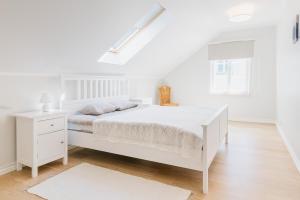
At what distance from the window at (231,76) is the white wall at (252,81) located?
0.14 meters

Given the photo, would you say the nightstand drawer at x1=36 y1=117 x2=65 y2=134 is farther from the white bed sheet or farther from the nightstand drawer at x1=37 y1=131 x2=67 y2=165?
the white bed sheet

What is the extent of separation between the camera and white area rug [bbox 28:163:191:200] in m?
1.97

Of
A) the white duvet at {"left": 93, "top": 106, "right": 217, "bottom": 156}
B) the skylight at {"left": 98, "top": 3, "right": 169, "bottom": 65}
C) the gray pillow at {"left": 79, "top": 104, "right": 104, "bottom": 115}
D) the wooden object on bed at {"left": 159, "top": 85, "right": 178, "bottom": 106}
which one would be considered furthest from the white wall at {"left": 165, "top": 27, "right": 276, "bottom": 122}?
the gray pillow at {"left": 79, "top": 104, "right": 104, "bottom": 115}

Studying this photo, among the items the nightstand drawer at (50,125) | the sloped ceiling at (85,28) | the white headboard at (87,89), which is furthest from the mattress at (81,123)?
the sloped ceiling at (85,28)

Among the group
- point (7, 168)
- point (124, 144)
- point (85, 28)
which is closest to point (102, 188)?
point (124, 144)

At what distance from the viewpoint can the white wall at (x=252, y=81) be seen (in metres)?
5.23

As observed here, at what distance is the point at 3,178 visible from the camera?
7.73ft

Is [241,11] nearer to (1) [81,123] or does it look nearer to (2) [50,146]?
(1) [81,123]

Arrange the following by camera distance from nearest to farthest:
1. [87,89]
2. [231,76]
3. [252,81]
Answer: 1. [87,89]
2. [252,81]
3. [231,76]

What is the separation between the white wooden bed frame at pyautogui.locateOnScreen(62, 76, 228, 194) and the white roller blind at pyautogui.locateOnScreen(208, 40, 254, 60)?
2.68m

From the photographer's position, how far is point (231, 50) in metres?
5.51

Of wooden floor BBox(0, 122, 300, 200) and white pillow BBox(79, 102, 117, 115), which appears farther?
white pillow BBox(79, 102, 117, 115)

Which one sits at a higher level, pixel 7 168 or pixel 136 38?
pixel 136 38

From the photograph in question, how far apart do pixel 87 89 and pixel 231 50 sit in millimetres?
3935
